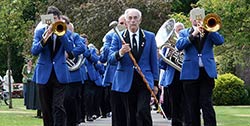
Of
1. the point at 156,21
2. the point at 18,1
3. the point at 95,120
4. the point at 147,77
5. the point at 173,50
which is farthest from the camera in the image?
the point at 156,21

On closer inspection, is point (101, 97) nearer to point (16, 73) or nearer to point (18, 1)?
point (18, 1)

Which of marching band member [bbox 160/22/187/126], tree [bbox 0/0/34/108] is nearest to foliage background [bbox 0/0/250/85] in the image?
tree [bbox 0/0/34/108]

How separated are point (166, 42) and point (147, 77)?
3676 mm

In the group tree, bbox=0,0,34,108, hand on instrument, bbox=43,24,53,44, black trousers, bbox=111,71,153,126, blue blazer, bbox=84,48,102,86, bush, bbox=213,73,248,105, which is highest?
tree, bbox=0,0,34,108

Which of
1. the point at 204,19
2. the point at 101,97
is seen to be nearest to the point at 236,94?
the point at 101,97

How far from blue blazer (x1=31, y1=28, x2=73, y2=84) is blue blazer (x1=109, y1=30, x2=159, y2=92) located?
993 mm

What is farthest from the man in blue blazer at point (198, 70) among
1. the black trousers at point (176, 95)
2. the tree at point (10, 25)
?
the tree at point (10, 25)

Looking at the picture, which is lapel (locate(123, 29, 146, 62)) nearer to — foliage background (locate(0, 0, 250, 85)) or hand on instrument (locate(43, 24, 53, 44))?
hand on instrument (locate(43, 24, 53, 44))

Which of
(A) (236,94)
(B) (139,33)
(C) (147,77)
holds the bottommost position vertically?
(A) (236,94)

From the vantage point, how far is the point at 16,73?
6075 cm

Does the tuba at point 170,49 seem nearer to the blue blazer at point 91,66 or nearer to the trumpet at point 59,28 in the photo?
the blue blazer at point 91,66

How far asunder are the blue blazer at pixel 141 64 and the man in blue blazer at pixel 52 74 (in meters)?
1.04

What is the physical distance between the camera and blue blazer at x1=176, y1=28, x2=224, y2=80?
1196cm

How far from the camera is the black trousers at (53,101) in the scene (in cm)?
1164
